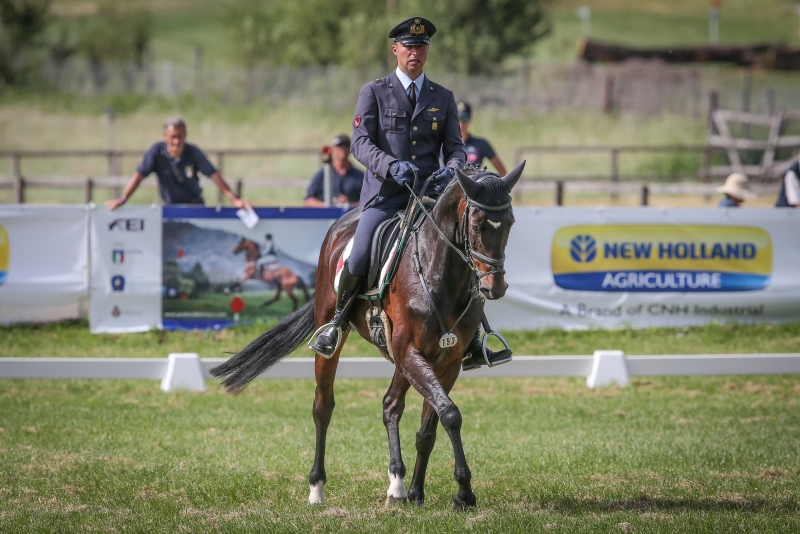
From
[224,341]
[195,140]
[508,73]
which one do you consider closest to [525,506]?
[224,341]

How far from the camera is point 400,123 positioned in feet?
21.1

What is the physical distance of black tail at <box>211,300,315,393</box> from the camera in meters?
7.22

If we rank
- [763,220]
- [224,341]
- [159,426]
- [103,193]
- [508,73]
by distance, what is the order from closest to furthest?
[159,426] → [224,341] → [763,220] → [103,193] → [508,73]

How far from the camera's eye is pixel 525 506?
6027 millimetres

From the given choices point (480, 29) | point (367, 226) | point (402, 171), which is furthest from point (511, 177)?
point (480, 29)

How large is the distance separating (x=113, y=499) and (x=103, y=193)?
2402 cm

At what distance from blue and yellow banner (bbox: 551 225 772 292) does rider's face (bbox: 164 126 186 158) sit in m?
4.90

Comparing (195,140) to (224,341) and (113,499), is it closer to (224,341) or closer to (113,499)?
(224,341)

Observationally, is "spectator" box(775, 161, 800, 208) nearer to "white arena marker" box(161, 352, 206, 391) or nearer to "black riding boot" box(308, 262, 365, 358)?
"white arena marker" box(161, 352, 206, 391)

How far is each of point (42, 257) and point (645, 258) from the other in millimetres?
7669

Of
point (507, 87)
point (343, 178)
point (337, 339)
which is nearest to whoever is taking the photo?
point (337, 339)

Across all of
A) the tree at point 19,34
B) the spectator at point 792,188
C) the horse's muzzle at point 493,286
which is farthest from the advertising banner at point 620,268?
the tree at point 19,34

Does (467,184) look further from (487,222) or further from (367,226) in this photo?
(367,226)

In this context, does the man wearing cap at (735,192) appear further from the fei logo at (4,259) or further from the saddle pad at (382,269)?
the fei logo at (4,259)
